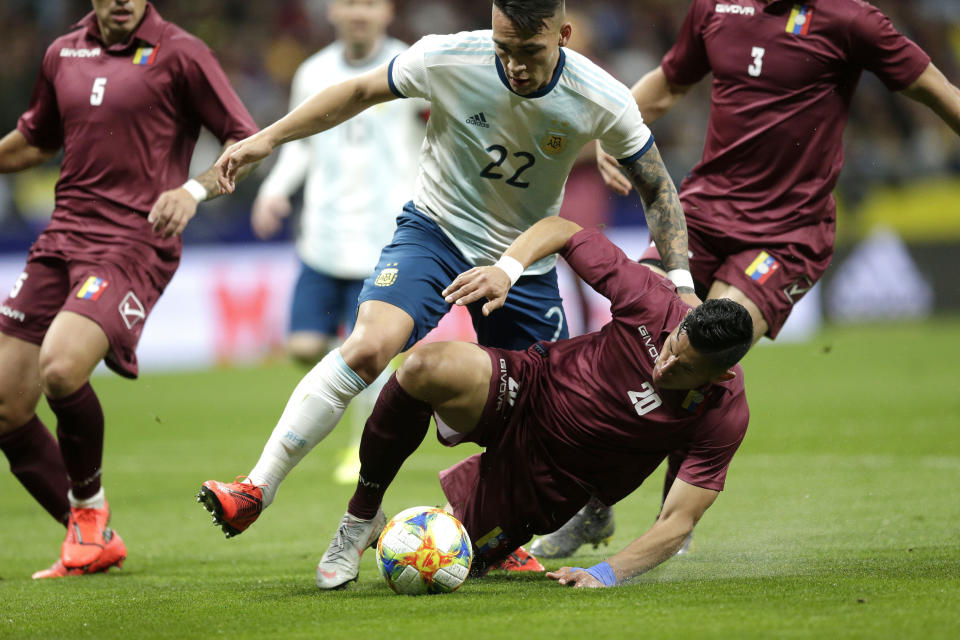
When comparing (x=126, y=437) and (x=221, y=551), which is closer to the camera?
(x=221, y=551)

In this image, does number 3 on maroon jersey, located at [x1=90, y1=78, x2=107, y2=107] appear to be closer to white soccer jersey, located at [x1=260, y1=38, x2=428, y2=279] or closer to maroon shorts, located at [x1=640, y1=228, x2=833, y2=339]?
white soccer jersey, located at [x1=260, y1=38, x2=428, y2=279]

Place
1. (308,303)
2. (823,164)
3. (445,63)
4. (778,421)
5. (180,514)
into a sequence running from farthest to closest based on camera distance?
(778,421) → (308,303) → (180,514) → (823,164) → (445,63)

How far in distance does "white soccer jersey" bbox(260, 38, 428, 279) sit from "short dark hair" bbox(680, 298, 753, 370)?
3.93 metres

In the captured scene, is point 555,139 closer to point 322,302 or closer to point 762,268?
point 762,268

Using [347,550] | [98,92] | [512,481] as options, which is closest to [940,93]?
[512,481]

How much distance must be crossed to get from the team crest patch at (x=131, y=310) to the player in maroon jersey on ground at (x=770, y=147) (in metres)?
2.03

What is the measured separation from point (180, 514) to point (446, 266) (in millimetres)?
2995

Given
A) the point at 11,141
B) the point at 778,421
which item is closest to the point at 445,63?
the point at 11,141

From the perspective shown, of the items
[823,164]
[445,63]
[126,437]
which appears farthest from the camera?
[126,437]

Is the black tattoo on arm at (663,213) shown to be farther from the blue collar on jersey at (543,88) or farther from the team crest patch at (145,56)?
the team crest patch at (145,56)

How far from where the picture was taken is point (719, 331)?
13.7 feet

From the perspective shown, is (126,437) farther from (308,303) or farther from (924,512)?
(924,512)

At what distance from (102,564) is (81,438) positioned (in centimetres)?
55

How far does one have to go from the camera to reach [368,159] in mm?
8203
